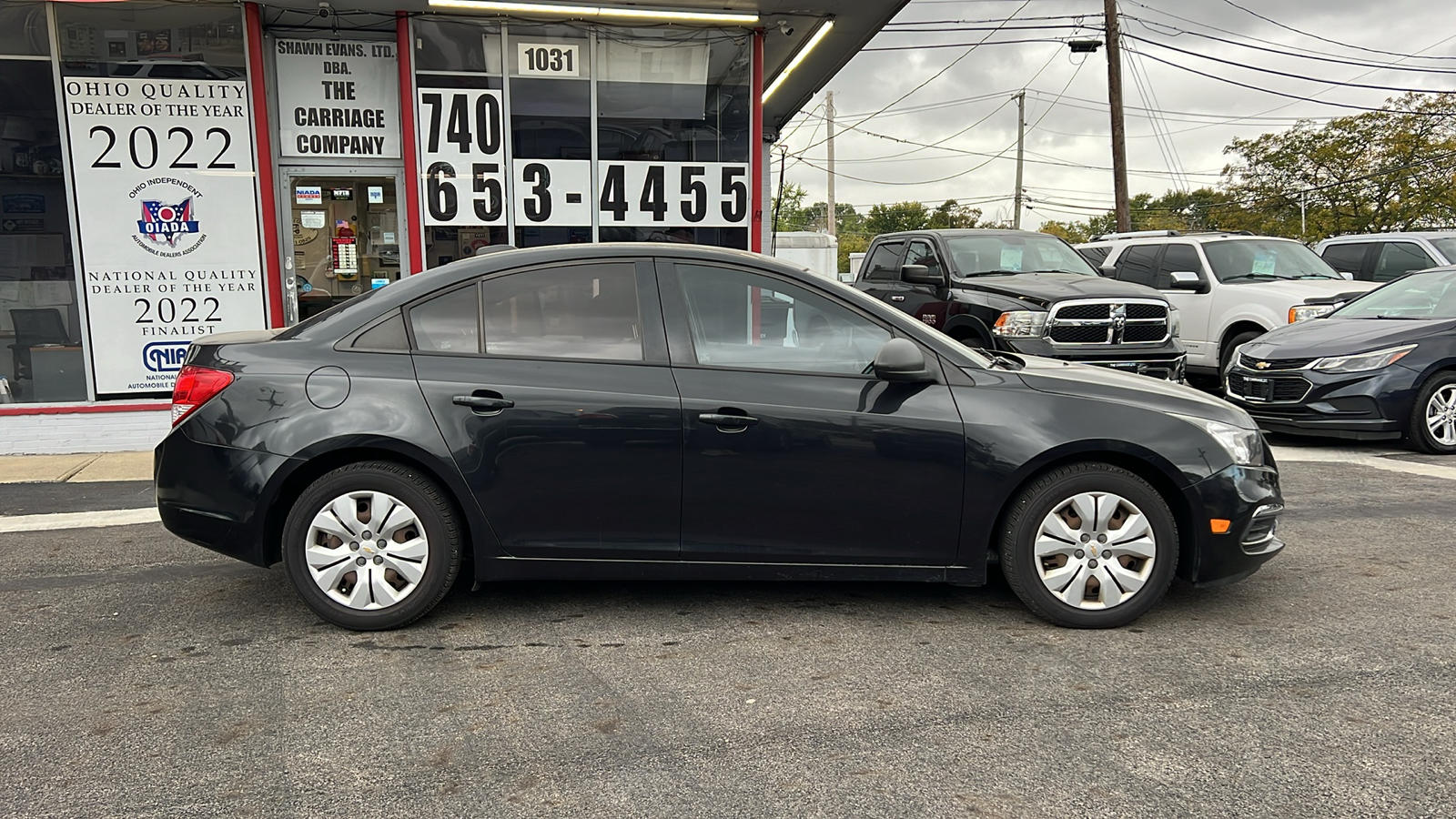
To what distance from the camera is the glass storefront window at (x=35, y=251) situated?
869 cm

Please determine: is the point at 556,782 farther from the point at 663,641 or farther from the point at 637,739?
the point at 663,641

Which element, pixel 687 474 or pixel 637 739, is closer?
pixel 637 739

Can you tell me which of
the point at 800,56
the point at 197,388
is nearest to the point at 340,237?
the point at 800,56

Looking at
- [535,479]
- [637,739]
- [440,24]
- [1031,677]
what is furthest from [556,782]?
[440,24]

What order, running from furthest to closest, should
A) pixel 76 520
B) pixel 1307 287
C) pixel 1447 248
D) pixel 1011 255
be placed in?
pixel 1447 248
pixel 1307 287
pixel 1011 255
pixel 76 520

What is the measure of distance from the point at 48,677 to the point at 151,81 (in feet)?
22.6

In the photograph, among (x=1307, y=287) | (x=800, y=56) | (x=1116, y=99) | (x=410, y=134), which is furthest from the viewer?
(x=1116, y=99)

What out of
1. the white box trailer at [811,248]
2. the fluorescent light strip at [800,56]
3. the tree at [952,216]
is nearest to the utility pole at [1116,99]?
the white box trailer at [811,248]

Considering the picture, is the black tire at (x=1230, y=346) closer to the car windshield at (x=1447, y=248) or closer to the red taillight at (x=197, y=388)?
the car windshield at (x=1447, y=248)

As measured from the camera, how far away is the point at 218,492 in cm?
411

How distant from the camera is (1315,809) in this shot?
278 cm

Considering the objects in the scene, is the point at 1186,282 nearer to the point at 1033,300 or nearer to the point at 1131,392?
the point at 1033,300

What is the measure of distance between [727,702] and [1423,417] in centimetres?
766

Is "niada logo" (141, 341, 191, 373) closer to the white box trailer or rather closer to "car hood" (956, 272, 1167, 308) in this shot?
"car hood" (956, 272, 1167, 308)
